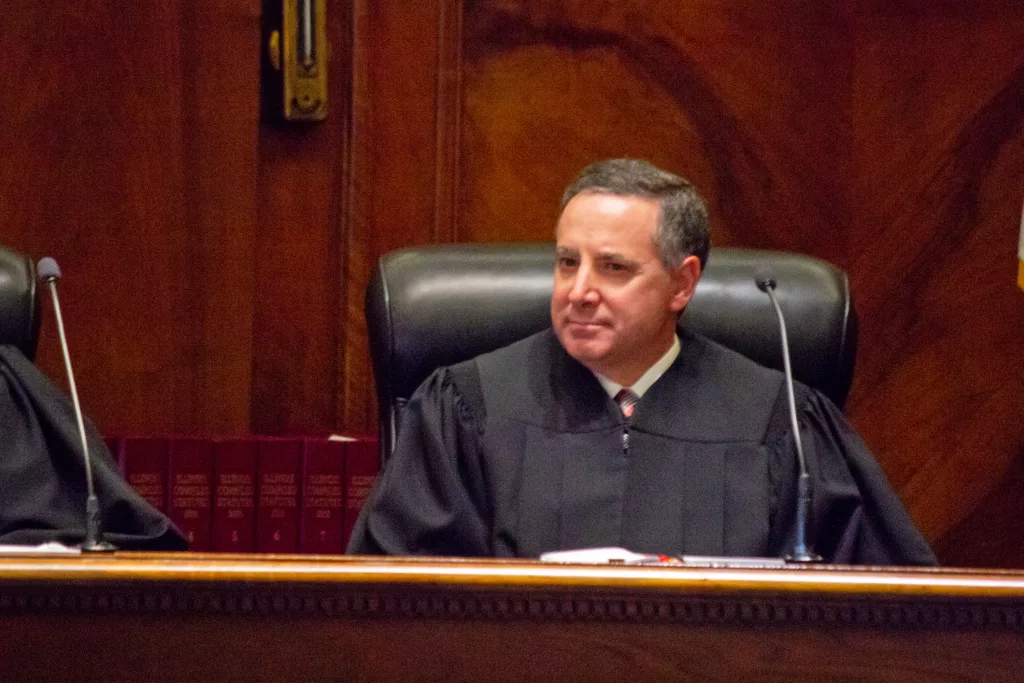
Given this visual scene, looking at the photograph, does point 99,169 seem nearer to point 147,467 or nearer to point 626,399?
point 147,467

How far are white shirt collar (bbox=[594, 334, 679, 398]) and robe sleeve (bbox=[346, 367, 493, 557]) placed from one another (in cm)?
25

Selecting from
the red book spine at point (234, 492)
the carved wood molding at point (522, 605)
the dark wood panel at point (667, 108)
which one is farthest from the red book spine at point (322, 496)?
the carved wood molding at point (522, 605)

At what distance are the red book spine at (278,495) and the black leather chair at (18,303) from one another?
2.17ft

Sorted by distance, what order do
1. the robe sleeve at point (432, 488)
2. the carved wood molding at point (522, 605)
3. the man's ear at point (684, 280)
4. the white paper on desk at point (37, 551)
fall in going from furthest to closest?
the man's ear at point (684, 280)
the robe sleeve at point (432, 488)
the white paper on desk at point (37, 551)
the carved wood molding at point (522, 605)

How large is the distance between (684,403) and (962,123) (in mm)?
1620

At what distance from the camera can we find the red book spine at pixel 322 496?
10.9ft

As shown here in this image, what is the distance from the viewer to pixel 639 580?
1609mm

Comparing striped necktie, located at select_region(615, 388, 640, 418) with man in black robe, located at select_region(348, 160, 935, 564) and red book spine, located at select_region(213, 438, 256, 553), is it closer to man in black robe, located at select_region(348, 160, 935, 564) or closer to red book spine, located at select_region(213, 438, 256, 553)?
man in black robe, located at select_region(348, 160, 935, 564)

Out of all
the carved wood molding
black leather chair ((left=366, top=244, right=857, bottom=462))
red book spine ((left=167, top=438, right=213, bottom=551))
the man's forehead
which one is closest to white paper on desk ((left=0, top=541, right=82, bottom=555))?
the carved wood molding

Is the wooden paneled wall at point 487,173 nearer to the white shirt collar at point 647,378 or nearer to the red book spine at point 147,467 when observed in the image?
the red book spine at point 147,467

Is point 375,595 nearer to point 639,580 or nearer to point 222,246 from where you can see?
point 639,580

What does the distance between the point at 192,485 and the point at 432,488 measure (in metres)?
0.93

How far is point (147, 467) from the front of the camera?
3.29 meters

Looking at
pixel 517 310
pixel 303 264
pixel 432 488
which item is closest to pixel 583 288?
pixel 517 310
